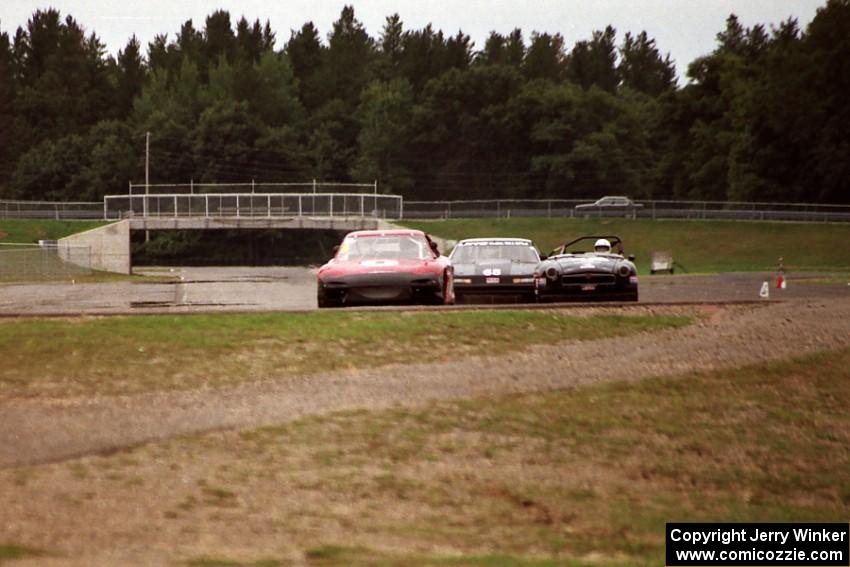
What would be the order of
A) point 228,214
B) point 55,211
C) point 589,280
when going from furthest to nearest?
point 55,211
point 228,214
point 589,280

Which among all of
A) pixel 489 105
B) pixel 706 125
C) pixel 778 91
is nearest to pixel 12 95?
pixel 489 105

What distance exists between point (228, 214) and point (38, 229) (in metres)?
15.3

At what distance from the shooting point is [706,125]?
341ft

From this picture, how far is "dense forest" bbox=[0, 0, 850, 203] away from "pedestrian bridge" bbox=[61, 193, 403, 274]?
2909 cm

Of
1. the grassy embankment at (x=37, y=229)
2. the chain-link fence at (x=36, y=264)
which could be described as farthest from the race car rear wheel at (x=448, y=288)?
the grassy embankment at (x=37, y=229)

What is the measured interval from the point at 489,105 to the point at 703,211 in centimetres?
4338

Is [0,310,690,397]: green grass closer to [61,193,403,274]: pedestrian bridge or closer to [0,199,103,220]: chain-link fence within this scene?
[61,193,403,274]: pedestrian bridge

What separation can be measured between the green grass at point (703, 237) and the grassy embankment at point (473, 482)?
158ft

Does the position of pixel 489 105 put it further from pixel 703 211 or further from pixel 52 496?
pixel 52 496

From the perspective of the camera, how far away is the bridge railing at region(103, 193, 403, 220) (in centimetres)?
7525

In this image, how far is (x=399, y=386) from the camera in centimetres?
1369

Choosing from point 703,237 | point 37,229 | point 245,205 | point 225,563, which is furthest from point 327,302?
point 37,229

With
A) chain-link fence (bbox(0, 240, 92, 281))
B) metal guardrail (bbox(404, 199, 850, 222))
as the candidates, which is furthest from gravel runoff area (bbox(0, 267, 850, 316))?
metal guardrail (bbox(404, 199, 850, 222))

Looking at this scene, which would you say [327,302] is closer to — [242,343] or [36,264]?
[242,343]
